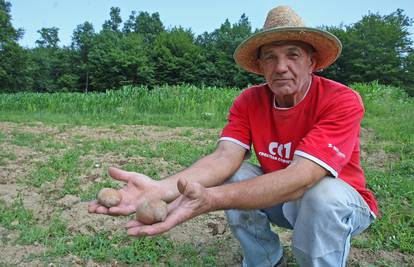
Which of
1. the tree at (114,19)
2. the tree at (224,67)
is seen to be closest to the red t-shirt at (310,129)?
the tree at (224,67)

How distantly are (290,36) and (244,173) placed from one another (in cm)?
72

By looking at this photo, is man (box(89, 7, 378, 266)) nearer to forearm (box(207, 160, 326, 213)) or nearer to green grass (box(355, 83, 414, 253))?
forearm (box(207, 160, 326, 213))

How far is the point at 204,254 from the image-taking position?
233cm

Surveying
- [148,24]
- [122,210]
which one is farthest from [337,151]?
[148,24]

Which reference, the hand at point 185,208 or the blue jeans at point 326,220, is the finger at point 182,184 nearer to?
the hand at point 185,208

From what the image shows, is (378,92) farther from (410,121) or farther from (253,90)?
(253,90)

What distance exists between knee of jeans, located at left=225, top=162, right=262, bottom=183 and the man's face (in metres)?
0.42

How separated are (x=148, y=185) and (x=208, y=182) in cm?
30

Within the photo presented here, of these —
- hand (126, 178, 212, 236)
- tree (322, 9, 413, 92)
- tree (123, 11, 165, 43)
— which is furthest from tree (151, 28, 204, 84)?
hand (126, 178, 212, 236)

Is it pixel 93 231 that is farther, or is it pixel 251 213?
pixel 93 231

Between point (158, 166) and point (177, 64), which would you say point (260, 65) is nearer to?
point (158, 166)

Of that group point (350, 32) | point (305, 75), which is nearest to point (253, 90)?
point (305, 75)

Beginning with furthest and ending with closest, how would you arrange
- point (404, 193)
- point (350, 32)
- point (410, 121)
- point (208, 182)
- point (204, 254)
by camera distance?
point (350, 32) → point (410, 121) → point (404, 193) → point (204, 254) → point (208, 182)

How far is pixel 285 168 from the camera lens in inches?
63.7
